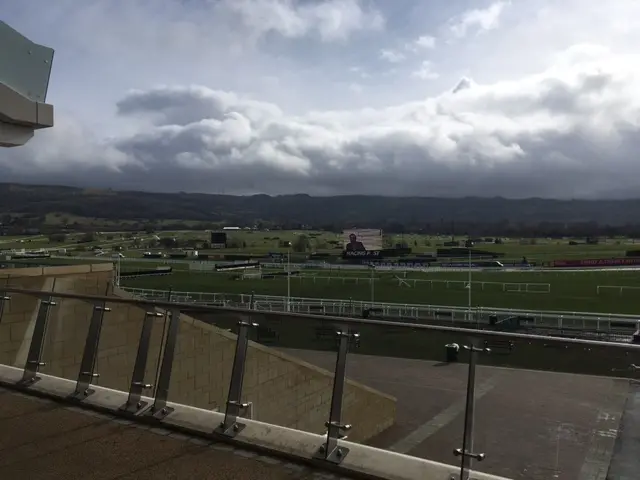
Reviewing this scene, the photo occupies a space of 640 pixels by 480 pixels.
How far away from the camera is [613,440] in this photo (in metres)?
3.40

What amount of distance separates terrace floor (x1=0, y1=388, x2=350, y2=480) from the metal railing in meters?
0.27

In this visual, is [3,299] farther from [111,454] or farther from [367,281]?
[367,281]

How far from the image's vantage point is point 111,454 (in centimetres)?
402

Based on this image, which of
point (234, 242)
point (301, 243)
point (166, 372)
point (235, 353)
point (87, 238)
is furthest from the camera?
point (301, 243)

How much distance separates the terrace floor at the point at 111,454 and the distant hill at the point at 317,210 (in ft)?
156

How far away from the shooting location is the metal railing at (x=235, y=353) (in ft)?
11.7

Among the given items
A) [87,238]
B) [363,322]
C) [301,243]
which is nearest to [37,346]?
[363,322]

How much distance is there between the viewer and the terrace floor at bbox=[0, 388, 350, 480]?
3.70 metres

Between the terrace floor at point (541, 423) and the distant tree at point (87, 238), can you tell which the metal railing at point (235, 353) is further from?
the distant tree at point (87, 238)

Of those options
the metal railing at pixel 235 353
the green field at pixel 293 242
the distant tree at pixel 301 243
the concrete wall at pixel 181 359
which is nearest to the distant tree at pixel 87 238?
the green field at pixel 293 242

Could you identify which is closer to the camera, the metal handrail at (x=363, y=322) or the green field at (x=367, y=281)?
the metal handrail at (x=363, y=322)

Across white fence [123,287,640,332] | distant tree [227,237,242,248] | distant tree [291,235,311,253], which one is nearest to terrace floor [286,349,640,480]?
white fence [123,287,640,332]

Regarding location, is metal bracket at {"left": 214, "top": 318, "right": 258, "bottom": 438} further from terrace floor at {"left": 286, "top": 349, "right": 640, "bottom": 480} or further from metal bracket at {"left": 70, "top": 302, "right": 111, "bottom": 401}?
metal bracket at {"left": 70, "top": 302, "right": 111, "bottom": 401}

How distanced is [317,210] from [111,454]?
85.7m
